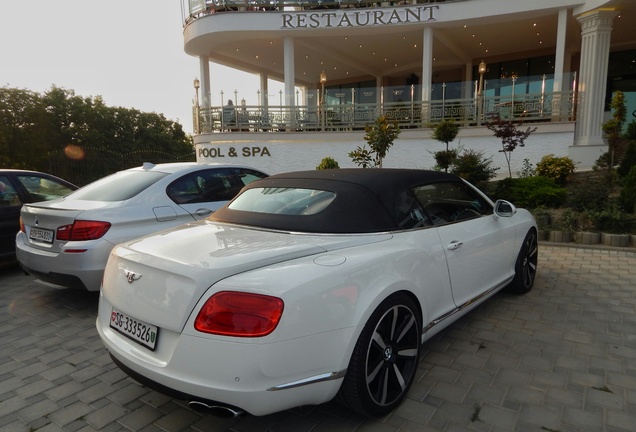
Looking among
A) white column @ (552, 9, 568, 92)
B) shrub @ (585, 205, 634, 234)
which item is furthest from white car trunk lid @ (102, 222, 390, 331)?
white column @ (552, 9, 568, 92)

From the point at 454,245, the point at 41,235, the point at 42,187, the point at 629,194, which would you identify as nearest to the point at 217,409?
the point at 454,245

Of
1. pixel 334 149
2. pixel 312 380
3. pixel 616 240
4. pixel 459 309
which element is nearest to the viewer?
pixel 312 380

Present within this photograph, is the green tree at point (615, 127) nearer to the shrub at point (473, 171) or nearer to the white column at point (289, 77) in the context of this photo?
→ the shrub at point (473, 171)

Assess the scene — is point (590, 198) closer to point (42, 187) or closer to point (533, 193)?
point (533, 193)

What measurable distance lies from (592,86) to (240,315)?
15.8m

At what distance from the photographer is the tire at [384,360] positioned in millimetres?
2186

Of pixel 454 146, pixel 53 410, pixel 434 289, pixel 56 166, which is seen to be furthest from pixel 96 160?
pixel 434 289

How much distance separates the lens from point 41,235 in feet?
13.7

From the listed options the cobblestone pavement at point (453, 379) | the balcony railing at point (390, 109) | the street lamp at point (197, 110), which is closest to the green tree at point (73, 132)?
the street lamp at point (197, 110)

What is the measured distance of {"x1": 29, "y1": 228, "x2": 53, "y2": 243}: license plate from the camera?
A: 4078 millimetres

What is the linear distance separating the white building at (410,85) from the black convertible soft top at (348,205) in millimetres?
11060

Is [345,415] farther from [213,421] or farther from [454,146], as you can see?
[454,146]

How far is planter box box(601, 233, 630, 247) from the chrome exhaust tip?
23.8 feet

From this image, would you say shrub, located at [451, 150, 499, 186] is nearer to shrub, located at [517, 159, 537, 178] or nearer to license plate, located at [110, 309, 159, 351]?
shrub, located at [517, 159, 537, 178]
